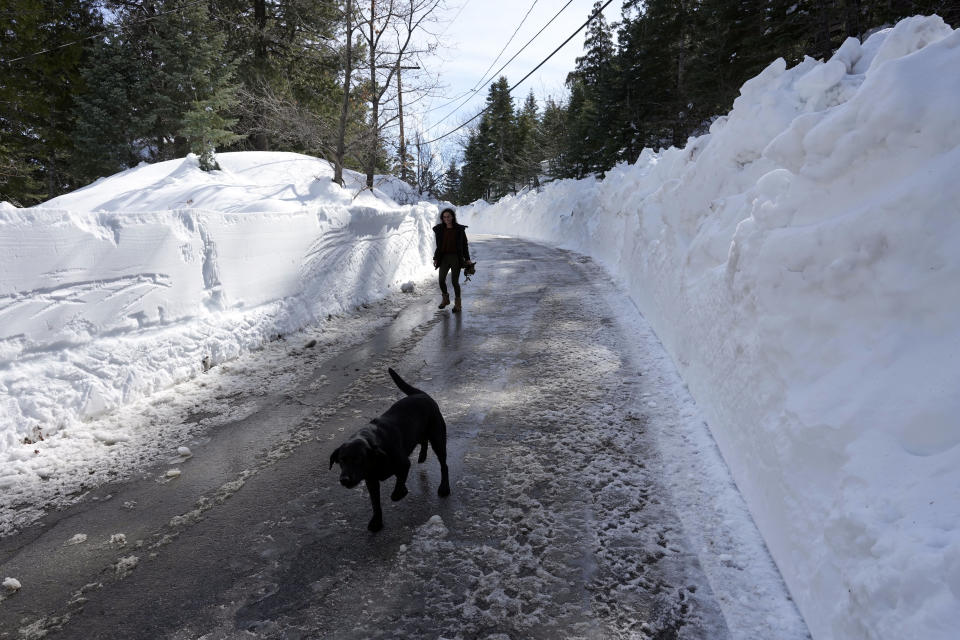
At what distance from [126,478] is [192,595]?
162 cm

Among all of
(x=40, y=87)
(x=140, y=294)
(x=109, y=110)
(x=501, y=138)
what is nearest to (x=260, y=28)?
(x=109, y=110)

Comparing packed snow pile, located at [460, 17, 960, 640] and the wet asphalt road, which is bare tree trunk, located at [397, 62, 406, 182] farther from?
packed snow pile, located at [460, 17, 960, 640]

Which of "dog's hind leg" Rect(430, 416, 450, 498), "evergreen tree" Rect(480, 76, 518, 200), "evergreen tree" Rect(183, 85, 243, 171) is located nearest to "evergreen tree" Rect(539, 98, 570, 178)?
"evergreen tree" Rect(480, 76, 518, 200)

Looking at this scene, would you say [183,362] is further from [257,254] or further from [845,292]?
[845,292]

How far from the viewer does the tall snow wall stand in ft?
13.6

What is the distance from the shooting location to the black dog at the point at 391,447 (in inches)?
108

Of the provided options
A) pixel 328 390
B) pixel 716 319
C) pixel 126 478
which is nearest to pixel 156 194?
pixel 328 390

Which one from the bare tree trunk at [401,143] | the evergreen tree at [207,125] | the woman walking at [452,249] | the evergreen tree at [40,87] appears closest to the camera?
the woman walking at [452,249]

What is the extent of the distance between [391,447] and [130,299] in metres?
3.96

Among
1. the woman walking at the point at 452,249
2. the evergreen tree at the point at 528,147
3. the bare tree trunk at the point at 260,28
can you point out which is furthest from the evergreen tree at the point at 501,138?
the woman walking at the point at 452,249

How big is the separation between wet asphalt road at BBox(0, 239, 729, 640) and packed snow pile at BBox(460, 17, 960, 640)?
0.64 meters

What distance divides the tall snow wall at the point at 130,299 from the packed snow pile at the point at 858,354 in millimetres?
5502

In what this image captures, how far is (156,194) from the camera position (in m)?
12.0

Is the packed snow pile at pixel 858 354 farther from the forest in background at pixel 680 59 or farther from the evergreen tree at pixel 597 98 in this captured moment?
the evergreen tree at pixel 597 98
